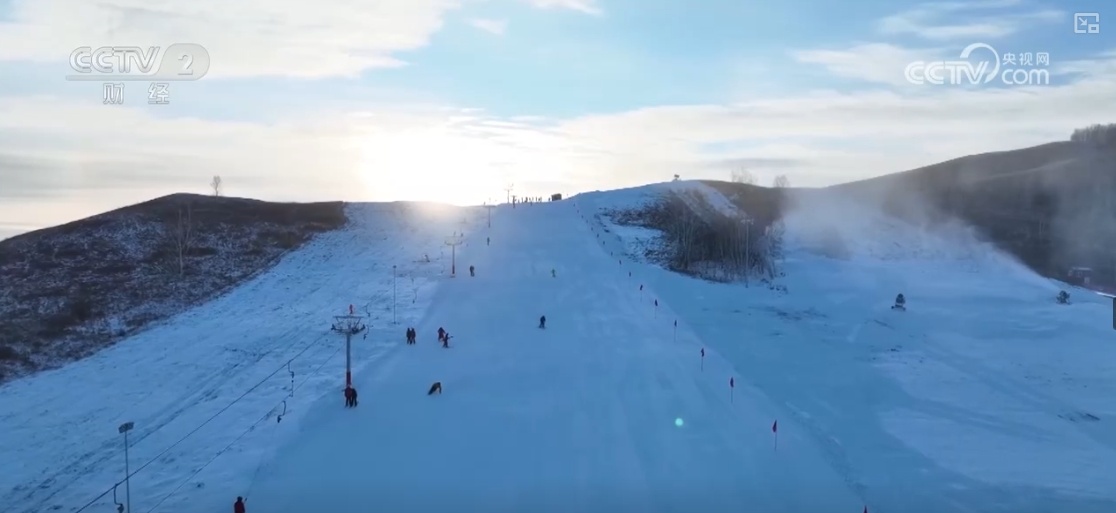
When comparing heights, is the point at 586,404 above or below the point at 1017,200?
below

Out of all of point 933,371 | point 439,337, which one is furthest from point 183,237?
point 933,371

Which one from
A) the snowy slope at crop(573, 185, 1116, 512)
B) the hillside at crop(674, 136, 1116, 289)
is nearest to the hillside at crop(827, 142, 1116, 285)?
the hillside at crop(674, 136, 1116, 289)

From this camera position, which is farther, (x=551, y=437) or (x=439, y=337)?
(x=439, y=337)

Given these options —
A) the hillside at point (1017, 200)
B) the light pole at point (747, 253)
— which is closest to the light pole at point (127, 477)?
the light pole at point (747, 253)

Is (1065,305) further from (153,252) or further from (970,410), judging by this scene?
(153,252)

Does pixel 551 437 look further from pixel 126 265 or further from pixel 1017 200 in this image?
pixel 1017 200

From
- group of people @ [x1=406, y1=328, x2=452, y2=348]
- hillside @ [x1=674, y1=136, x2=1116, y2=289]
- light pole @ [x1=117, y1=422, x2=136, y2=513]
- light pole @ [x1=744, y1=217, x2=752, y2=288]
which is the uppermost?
hillside @ [x1=674, y1=136, x2=1116, y2=289]

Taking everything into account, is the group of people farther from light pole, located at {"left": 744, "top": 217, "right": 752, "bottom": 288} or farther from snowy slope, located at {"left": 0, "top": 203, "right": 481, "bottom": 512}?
light pole, located at {"left": 744, "top": 217, "right": 752, "bottom": 288}
